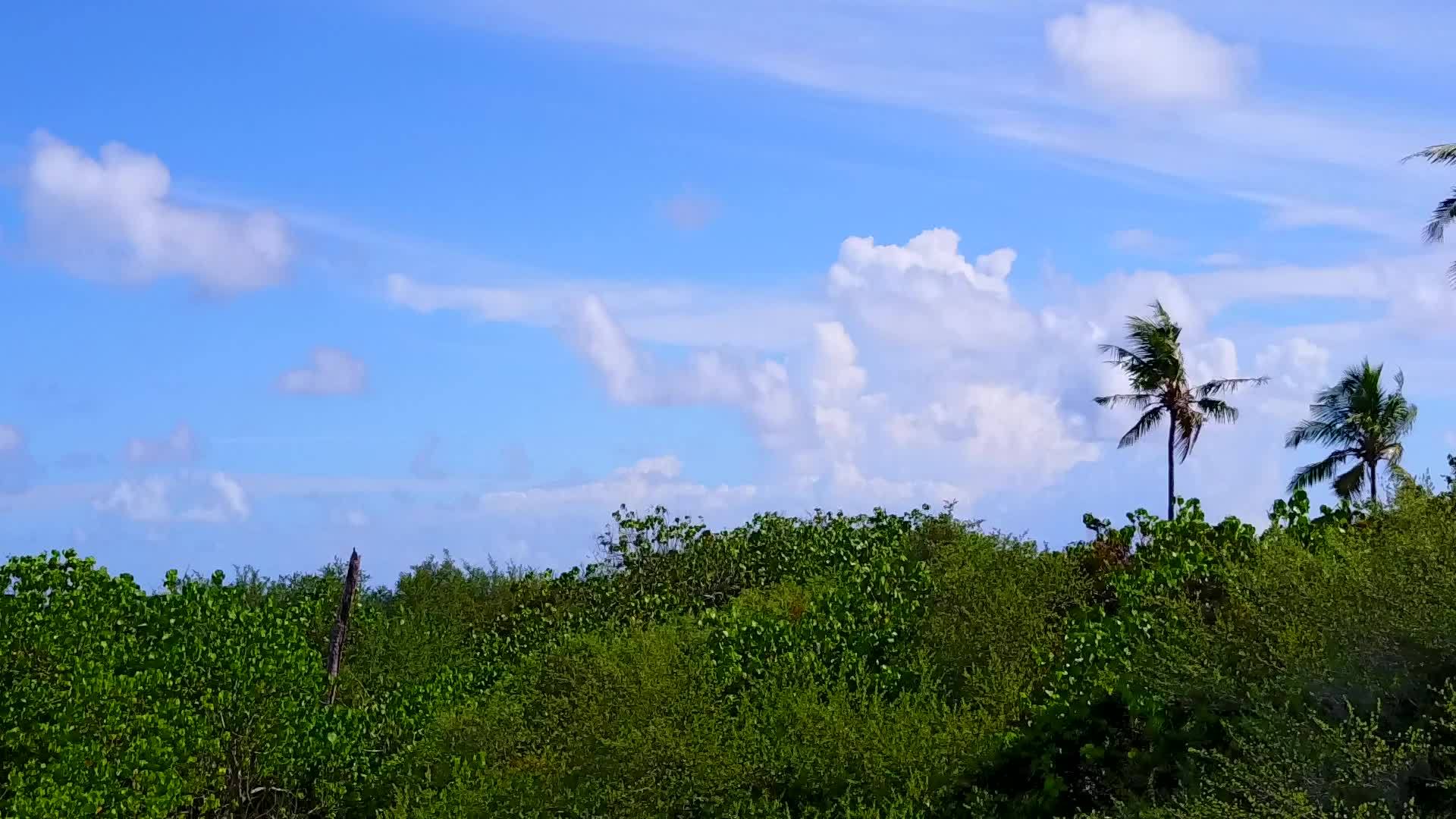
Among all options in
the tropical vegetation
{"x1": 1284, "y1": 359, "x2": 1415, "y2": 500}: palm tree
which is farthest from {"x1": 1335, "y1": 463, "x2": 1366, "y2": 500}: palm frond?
the tropical vegetation

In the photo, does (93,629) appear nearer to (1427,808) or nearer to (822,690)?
(822,690)

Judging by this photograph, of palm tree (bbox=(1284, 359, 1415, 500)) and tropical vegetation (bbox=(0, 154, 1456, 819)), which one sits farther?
palm tree (bbox=(1284, 359, 1415, 500))

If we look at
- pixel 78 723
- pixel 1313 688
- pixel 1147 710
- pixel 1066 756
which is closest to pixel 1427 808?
pixel 1313 688

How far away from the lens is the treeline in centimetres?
1224

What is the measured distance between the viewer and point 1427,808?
36.3 feet

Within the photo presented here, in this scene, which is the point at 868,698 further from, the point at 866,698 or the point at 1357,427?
the point at 1357,427

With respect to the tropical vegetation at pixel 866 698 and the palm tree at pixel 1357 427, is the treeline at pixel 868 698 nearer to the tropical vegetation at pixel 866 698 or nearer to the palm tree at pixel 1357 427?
the tropical vegetation at pixel 866 698

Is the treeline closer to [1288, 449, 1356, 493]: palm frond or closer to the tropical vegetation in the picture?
the tropical vegetation

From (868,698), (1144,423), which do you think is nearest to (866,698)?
(868,698)

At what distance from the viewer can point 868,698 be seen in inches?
707

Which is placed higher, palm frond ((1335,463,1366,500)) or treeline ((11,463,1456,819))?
palm frond ((1335,463,1366,500))

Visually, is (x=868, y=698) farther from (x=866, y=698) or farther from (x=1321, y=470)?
(x=1321, y=470)

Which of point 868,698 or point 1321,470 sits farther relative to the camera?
point 1321,470

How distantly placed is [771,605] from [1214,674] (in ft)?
40.0
